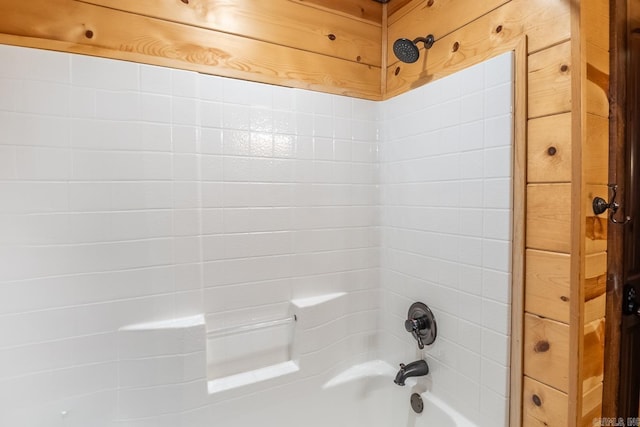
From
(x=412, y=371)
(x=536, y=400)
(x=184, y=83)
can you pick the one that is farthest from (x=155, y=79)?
(x=536, y=400)

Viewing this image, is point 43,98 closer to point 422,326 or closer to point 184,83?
point 184,83

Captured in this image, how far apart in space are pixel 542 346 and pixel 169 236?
1.36m

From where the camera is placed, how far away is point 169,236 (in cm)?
123

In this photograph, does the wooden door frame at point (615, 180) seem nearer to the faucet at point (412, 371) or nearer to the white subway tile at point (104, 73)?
the faucet at point (412, 371)

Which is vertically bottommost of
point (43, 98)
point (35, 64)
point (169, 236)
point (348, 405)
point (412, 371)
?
point (348, 405)

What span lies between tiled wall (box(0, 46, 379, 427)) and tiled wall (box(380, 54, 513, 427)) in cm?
29

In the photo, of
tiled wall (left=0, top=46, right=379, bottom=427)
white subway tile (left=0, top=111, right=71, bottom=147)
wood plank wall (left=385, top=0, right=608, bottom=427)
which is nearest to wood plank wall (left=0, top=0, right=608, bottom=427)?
wood plank wall (left=385, top=0, right=608, bottom=427)

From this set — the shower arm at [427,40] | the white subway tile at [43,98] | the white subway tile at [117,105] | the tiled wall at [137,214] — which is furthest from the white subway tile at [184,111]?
the shower arm at [427,40]

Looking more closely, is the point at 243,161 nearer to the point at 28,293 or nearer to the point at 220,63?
the point at 220,63

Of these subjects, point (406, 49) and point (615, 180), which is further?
point (406, 49)

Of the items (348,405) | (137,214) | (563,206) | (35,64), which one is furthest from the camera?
(348,405)

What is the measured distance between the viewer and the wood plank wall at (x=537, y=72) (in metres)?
0.93

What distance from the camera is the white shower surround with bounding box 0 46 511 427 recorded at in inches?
42.0

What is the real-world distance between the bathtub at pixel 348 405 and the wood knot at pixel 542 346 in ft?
1.39
